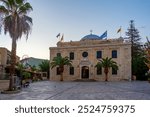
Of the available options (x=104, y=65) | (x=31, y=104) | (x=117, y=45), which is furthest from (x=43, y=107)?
(x=117, y=45)

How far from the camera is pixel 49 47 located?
41.7 meters

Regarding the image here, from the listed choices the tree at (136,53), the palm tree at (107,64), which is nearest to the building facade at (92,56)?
the palm tree at (107,64)

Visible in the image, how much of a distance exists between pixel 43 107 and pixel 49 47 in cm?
3587

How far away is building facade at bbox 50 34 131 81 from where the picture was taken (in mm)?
35906

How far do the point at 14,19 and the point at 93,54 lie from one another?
23.5m

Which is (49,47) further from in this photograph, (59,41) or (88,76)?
(88,76)

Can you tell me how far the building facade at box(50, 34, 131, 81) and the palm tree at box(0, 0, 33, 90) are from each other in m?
22.5

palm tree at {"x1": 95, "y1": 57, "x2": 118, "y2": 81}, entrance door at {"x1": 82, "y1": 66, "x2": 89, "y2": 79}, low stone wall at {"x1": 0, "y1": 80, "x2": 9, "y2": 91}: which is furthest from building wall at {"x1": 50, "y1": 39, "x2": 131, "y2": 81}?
low stone wall at {"x1": 0, "y1": 80, "x2": 9, "y2": 91}

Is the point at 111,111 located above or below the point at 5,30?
below

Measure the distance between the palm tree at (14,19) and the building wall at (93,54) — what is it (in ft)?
74.0

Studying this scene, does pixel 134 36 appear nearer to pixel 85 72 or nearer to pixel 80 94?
pixel 85 72

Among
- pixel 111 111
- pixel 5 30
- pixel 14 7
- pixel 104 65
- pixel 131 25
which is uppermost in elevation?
pixel 131 25

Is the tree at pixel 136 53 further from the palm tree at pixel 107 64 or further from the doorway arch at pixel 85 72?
the doorway arch at pixel 85 72

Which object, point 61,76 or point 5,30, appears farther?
point 61,76
